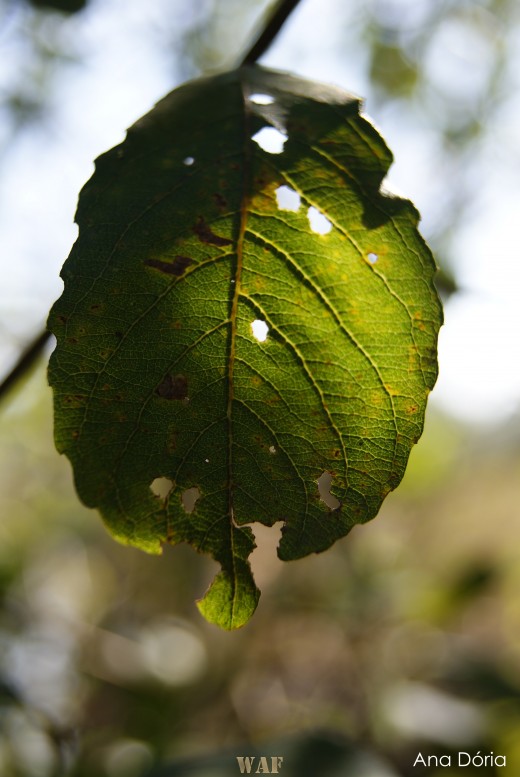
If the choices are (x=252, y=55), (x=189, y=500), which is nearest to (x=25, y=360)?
(x=189, y=500)

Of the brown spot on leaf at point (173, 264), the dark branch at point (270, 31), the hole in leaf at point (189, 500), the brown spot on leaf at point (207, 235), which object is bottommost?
the hole in leaf at point (189, 500)

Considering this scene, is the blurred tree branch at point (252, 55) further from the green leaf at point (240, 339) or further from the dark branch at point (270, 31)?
the green leaf at point (240, 339)

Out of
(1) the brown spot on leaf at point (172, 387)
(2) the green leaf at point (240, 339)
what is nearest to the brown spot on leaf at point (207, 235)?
(2) the green leaf at point (240, 339)

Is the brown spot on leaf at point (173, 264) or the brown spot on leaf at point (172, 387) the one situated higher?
the brown spot on leaf at point (173, 264)

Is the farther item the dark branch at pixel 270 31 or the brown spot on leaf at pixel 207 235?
the dark branch at pixel 270 31

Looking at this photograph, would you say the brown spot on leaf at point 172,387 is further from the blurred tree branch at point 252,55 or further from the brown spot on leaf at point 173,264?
the blurred tree branch at point 252,55

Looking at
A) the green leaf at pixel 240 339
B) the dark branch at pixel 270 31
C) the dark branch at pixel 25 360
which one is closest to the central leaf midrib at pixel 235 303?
the green leaf at pixel 240 339

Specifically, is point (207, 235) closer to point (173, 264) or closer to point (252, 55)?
point (173, 264)

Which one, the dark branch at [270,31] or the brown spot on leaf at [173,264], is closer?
the brown spot on leaf at [173,264]

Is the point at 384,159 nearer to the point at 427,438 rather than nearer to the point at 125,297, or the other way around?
the point at 125,297
